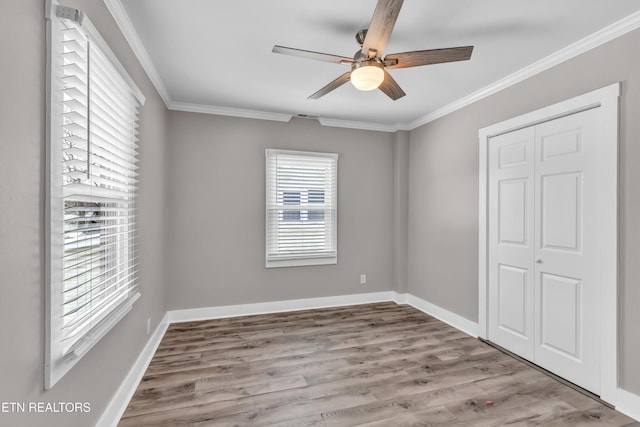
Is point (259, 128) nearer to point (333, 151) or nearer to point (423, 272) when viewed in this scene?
point (333, 151)

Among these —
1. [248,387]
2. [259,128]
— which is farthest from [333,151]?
[248,387]

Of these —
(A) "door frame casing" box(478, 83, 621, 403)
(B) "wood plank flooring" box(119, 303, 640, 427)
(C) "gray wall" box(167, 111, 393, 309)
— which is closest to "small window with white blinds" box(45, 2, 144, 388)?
(B) "wood plank flooring" box(119, 303, 640, 427)

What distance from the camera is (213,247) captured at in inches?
151

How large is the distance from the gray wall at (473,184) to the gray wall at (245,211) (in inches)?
25.6

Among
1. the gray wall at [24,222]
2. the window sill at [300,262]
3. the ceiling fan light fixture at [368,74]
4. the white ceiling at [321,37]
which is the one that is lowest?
the window sill at [300,262]

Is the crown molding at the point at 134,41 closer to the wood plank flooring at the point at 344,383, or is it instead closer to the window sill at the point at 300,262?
the window sill at the point at 300,262

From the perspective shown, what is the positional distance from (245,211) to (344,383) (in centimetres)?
236

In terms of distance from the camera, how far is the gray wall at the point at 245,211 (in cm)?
374

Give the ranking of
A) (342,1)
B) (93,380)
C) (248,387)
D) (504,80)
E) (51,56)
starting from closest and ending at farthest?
(51,56) → (93,380) → (342,1) → (248,387) → (504,80)

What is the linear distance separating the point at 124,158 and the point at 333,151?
2752 millimetres

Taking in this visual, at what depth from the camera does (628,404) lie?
2037 millimetres

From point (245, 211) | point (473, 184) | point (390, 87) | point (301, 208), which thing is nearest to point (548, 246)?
point (473, 184)

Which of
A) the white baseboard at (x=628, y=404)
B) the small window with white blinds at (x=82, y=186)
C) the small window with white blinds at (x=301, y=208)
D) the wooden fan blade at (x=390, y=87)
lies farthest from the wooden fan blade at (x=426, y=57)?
the white baseboard at (x=628, y=404)

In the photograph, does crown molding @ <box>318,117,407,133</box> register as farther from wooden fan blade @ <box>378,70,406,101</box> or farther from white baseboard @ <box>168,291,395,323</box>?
white baseboard @ <box>168,291,395,323</box>
